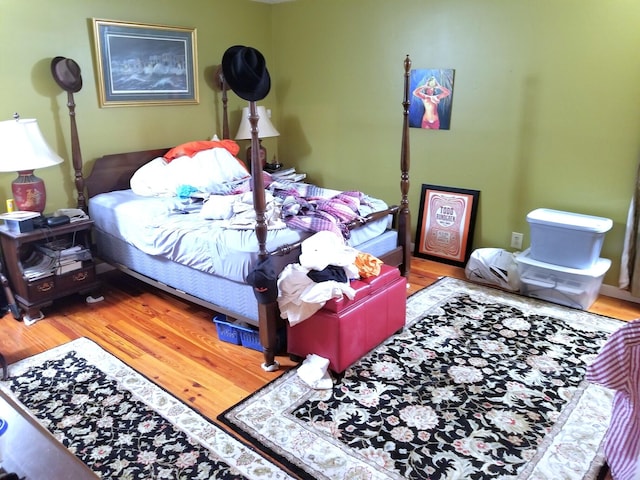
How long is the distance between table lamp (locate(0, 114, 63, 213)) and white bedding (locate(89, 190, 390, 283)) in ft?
1.55

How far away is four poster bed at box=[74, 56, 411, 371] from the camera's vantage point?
8.65 ft

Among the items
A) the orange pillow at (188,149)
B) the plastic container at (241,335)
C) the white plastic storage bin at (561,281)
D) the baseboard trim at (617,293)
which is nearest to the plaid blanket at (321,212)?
the plastic container at (241,335)

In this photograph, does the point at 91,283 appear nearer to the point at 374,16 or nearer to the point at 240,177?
the point at 240,177

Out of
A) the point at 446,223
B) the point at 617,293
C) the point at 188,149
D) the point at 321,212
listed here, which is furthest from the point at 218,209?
the point at 617,293

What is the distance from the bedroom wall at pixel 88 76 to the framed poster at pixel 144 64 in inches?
2.4

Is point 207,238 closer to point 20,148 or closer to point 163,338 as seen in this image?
point 163,338

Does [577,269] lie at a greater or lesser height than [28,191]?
lesser

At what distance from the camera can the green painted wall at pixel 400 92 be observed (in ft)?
10.9

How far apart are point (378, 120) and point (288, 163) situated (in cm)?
120

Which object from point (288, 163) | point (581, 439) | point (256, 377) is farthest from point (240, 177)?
point (581, 439)

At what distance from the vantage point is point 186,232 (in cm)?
296


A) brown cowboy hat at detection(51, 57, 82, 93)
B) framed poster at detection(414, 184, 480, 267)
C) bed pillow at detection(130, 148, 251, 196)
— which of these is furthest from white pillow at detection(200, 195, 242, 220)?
framed poster at detection(414, 184, 480, 267)

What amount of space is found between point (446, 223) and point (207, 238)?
2.18 m

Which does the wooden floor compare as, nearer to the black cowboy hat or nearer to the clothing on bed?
the black cowboy hat
